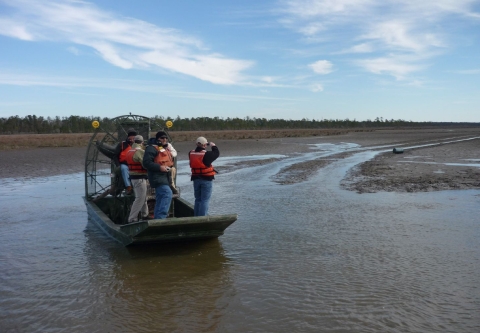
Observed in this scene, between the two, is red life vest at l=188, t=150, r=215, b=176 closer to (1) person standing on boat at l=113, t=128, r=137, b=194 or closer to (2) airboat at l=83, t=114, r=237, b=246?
(2) airboat at l=83, t=114, r=237, b=246

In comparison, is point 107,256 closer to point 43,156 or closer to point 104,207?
point 104,207

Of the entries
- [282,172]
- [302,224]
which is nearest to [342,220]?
[302,224]

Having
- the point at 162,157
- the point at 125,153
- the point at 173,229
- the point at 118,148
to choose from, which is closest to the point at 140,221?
the point at 173,229

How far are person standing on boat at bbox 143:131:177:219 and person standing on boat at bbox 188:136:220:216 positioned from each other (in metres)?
0.49

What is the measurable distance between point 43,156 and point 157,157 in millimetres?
23067

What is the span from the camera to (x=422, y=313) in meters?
5.05

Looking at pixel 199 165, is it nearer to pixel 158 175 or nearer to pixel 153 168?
pixel 158 175

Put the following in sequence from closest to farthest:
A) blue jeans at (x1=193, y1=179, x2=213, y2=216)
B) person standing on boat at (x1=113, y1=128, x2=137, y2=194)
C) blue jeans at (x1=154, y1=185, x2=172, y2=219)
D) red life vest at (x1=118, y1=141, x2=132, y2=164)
→ 1. blue jeans at (x1=154, y1=185, x2=172, y2=219)
2. blue jeans at (x1=193, y1=179, x2=213, y2=216)
3. person standing on boat at (x1=113, y1=128, x2=137, y2=194)
4. red life vest at (x1=118, y1=141, x2=132, y2=164)

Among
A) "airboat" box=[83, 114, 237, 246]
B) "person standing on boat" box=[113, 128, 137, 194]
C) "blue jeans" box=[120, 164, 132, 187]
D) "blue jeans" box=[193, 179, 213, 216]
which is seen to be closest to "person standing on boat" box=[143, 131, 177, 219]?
"airboat" box=[83, 114, 237, 246]

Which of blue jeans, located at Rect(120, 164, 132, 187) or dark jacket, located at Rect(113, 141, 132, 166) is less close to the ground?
dark jacket, located at Rect(113, 141, 132, 166)

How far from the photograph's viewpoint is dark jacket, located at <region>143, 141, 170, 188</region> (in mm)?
7314

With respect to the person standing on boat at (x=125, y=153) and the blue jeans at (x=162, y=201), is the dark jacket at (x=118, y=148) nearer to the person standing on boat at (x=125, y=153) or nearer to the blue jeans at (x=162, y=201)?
the person standing on boat at (x=125, y=153)

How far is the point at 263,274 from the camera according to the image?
646cm

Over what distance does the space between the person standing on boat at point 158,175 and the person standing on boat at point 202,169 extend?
49 centimetres
